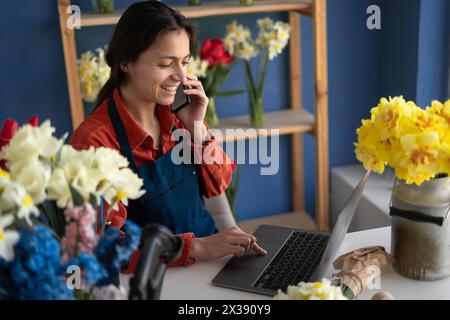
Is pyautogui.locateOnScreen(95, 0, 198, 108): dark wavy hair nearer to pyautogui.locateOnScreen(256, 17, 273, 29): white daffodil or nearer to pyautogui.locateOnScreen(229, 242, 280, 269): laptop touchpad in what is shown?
pyautogui.locateOnScreen(229, 242, 280, 269): laptop touchpad

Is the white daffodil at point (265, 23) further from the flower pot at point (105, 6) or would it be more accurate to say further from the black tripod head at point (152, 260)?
the black tripod head at point (152, 260)

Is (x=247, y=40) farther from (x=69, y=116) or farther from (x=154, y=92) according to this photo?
(x=154, y=92)

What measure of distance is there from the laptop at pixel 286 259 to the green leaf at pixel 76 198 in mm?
460

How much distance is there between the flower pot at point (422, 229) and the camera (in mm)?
1229

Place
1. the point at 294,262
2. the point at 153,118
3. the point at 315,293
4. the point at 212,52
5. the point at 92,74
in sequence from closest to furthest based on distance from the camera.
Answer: the point at 315,293 < the point at 294,262 < the point at 153,118 < the point at 92,74 < the point at 212,52

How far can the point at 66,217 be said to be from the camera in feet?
3.04

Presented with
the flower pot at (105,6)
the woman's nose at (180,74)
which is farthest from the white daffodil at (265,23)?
the woman's nose at (180,74)

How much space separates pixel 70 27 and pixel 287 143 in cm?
122

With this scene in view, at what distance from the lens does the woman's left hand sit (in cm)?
184

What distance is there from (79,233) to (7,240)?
10cm

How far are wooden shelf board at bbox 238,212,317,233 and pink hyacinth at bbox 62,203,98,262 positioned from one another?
2.15 m

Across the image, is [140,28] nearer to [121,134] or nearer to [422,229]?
[121,134]

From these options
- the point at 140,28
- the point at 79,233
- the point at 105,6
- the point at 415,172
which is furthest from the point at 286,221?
the point at 79,233
